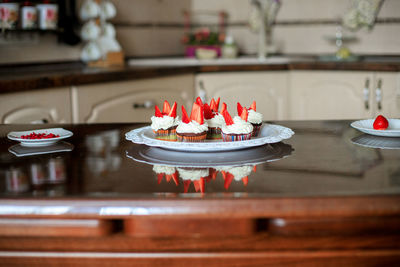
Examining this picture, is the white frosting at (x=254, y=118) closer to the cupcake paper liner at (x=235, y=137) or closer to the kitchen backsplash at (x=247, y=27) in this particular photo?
the cupcake paper liner at (x=235, y=137)

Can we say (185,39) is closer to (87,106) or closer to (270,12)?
(270,12)

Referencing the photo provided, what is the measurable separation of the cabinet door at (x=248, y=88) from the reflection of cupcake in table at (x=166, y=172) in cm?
211

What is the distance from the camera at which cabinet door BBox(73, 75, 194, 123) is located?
2338mm

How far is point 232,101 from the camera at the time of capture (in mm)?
3018

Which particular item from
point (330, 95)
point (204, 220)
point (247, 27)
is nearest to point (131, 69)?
point (330, 95)

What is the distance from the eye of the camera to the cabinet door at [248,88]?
9.77 feet

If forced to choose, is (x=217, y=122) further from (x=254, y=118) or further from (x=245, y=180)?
(x=245, y=180)

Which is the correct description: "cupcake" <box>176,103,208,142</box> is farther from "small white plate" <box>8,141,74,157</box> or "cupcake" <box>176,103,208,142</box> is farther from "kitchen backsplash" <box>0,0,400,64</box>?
"kitchen backsplash" <box>0,0,400,64</box>

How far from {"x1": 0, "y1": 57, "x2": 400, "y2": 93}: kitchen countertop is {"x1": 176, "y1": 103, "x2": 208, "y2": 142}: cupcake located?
47.0 inches

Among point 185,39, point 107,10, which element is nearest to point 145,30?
point 185,39

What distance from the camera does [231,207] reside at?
686 millimetres

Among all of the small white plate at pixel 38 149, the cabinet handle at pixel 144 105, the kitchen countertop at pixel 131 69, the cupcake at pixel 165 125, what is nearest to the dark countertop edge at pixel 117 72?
the kitchen countertop at pixel 131 69

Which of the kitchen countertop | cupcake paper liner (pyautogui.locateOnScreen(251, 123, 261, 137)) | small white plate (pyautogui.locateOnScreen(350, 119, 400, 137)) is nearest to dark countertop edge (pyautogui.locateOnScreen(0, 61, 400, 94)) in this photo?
the kitchen countertop

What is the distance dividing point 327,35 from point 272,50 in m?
0.40
